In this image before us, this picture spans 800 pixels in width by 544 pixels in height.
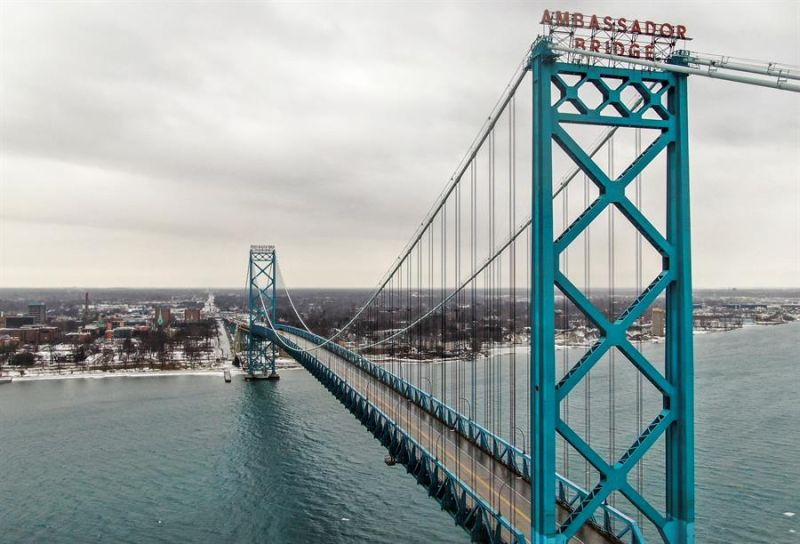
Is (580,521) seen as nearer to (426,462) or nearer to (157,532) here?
(426,462)

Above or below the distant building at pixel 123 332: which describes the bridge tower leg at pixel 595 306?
above

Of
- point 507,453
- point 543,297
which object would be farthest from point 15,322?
point 543,297

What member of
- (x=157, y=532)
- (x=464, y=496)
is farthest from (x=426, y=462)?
(x=157, y=532)

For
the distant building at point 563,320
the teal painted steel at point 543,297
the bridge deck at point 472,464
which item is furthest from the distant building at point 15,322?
the teal painted steel at point 543,297

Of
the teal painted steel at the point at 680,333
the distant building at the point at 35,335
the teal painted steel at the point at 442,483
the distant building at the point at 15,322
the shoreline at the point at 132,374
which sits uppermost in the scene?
the teal painted steel at the point at 680,333

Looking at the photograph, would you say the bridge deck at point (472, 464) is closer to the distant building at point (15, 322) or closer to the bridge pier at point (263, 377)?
the bridge pier at point (263, 377)

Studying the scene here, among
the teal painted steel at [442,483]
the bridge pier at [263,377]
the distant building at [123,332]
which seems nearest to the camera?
the teal painted steel at [442,483]

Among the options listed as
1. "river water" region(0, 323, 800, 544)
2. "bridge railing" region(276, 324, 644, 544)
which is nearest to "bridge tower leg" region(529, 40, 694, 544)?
"bridge railing" region(276, 324, 644, 544)

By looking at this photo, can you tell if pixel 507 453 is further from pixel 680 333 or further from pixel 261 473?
pixel 261 473
